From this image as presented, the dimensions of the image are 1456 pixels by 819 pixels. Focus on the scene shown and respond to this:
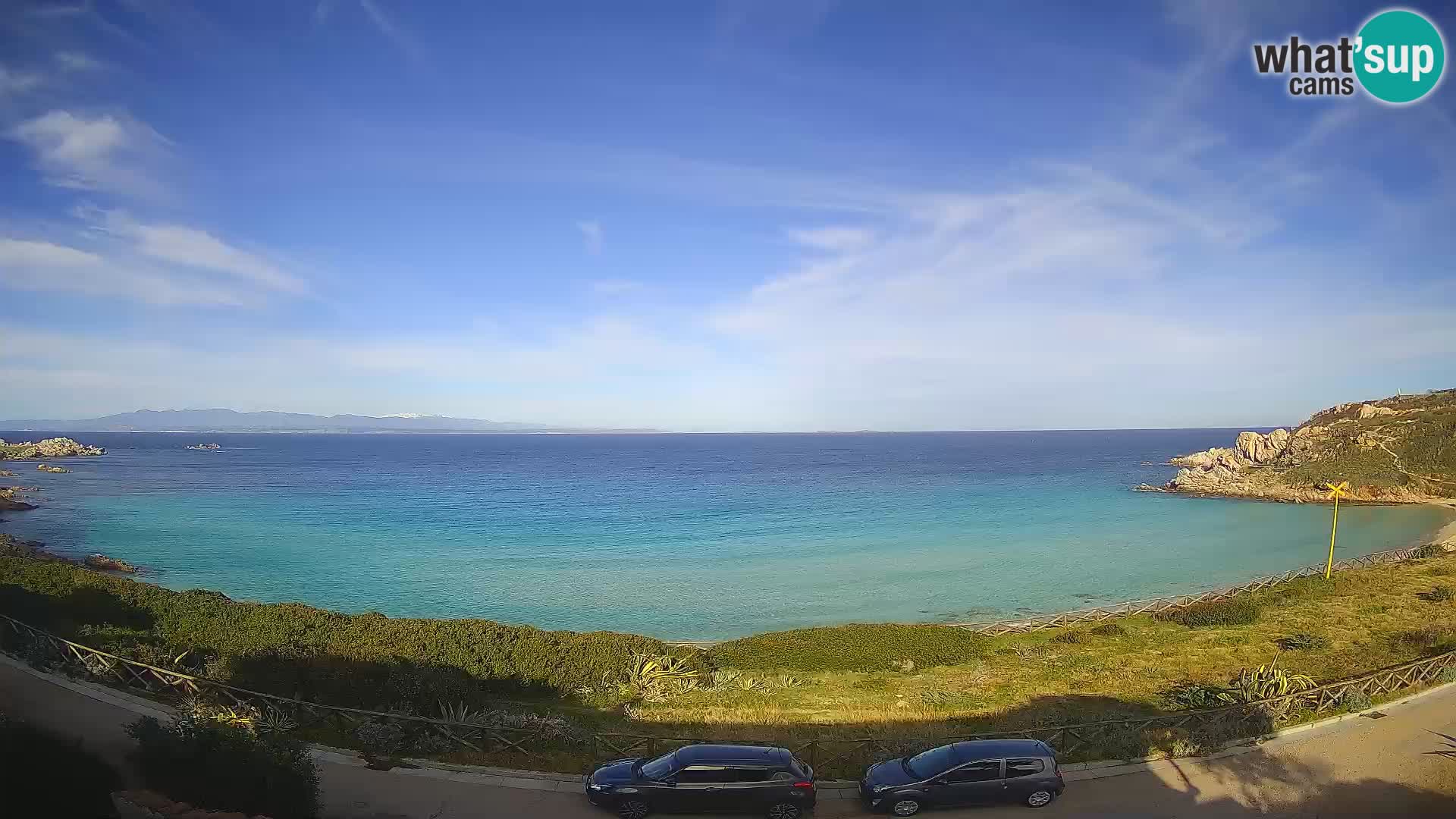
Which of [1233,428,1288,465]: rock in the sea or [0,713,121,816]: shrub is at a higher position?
[1233,428,1288,465]: rock in the sea

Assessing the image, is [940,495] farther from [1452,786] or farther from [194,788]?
[194,788]

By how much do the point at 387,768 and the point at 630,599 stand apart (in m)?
25.4

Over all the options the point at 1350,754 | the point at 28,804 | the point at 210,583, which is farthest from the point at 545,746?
the point at 210,583

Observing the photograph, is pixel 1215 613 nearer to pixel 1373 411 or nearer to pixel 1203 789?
pixel 1203 789

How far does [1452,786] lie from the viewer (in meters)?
14.0

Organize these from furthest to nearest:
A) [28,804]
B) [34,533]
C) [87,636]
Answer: [34,533]
[87,636]
[28,804]

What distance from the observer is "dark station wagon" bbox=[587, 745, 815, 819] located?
12.9m

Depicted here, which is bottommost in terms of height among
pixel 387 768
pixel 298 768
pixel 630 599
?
pixel 630 599

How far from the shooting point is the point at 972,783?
13266 mm

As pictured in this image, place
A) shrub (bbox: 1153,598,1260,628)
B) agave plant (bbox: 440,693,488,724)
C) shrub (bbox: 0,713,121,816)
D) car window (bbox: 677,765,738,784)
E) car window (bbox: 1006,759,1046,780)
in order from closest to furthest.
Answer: shrub (bbox: 0,713,121,816), car window (bbox: 677,765,738,784), car window (bbox: 1006,759,1046,780), agave plant (bbox: 440,693,488,724), shrub (bbox: 1153,598,1260,628)

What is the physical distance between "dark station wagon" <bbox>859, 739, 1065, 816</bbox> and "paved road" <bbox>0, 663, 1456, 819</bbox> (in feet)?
0.97

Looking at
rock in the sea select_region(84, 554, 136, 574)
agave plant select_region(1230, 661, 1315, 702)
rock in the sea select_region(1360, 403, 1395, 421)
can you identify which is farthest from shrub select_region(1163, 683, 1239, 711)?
rock in the sea select_region(1360, 403, 1395, 421)

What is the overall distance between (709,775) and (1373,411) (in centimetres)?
12605

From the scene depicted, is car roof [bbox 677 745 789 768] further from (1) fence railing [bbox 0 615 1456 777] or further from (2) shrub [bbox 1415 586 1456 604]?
(2) shrub [bbox 1415 586 1456 604]
